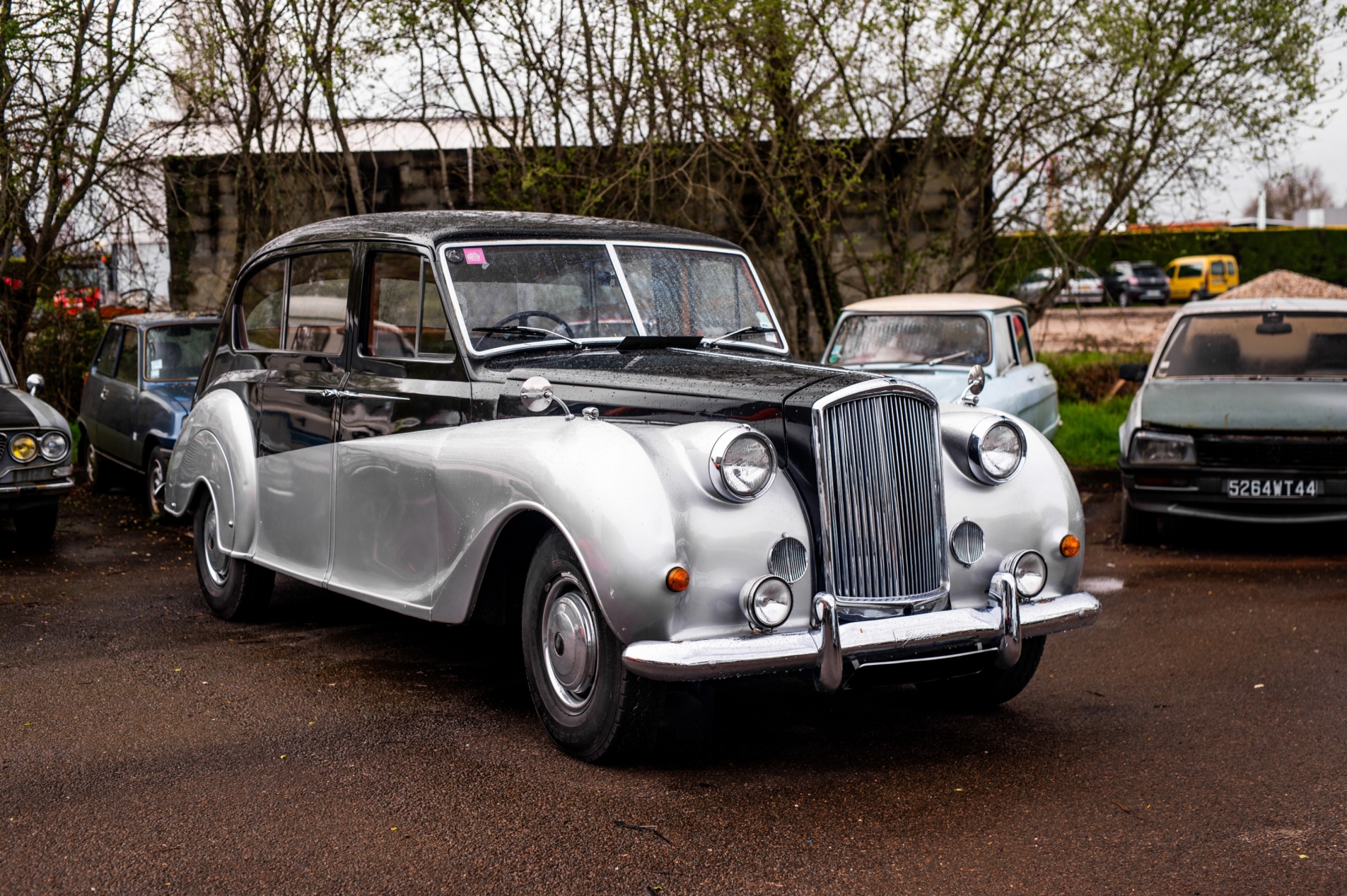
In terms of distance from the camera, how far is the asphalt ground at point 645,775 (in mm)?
3467

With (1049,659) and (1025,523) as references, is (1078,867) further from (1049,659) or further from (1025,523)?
(1049,659)

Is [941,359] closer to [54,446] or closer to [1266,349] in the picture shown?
[1266,349]

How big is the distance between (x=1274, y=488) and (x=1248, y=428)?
407 mm

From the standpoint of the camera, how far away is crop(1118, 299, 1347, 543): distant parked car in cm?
798

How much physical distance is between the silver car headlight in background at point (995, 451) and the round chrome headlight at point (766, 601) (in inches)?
37.1

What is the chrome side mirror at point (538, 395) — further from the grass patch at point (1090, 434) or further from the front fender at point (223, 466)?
the grass patch at point (1090, 434)

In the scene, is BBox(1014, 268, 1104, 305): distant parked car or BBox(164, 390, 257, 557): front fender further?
BBox(1014, 268, 1104, 305): distant parked car

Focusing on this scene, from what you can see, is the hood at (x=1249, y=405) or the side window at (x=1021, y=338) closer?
the hood at (x=1249, y=405)

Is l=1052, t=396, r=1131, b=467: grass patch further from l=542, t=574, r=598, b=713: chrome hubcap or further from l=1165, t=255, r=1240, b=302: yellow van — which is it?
l=1165, t=255, r=1240, b=302: yellow van

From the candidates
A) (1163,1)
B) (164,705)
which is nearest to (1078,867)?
(164,705)

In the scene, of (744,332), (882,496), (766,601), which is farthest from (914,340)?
(766,601)

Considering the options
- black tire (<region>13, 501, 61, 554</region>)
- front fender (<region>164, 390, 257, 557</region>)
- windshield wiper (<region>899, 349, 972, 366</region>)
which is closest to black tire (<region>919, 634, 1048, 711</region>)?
front fender (<region>164, 390, 257, 557</region>)

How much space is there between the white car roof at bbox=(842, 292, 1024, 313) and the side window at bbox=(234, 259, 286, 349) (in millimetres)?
5581

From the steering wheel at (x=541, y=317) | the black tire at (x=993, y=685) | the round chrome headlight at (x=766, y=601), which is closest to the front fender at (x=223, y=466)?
the steering wheel at (x=541, y=317)
